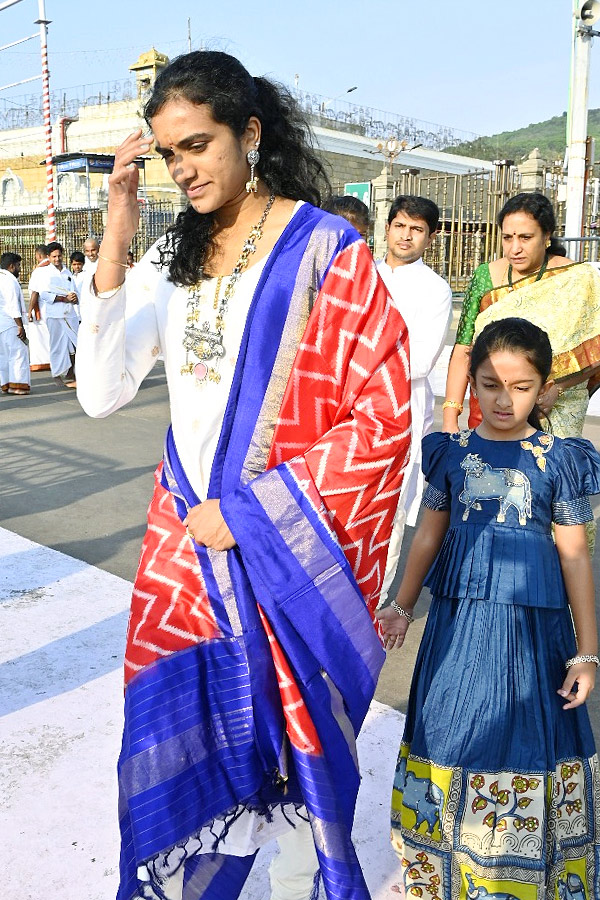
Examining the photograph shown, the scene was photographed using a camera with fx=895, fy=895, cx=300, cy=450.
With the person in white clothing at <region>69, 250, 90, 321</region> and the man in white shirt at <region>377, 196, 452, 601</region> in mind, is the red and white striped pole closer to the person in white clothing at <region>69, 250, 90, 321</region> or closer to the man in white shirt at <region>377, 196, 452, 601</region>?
the person in white clothing at <region>69, 250, 90, 321</region>

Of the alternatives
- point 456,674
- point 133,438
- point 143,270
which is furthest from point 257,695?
point 133,438

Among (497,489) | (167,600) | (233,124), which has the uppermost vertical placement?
(233,124)

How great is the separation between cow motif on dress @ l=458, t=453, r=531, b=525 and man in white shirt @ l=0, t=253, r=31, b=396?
864 centimetres

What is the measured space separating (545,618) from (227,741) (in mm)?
814

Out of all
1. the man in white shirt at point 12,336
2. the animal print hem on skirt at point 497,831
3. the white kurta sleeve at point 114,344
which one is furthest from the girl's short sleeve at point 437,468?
the man in white shirt at point 12,336

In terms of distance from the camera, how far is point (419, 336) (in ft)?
12.4

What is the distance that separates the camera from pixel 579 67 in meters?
8.55

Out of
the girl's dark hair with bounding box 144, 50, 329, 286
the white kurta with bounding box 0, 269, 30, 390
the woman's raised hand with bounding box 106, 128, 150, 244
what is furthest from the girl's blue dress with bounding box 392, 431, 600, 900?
the white kurta with bounding box 0, 269, 30, 390

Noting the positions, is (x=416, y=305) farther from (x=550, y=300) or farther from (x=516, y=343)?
(x=516, y=343)

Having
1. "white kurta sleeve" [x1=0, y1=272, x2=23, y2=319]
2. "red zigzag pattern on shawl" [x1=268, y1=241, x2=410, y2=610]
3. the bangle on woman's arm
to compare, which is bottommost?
the bangle on woman's arm

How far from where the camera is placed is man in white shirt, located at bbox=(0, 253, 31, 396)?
1001 centimetres

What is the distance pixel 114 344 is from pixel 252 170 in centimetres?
44

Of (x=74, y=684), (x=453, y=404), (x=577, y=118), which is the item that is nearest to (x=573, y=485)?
(x=453, y=404)

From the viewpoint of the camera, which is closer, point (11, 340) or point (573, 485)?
point (573, 485)
